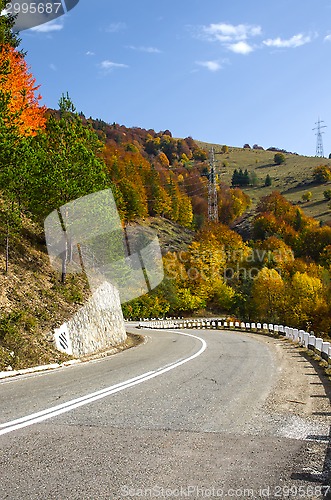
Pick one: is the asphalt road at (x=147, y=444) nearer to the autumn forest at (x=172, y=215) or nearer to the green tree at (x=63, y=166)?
the autumn forest at (x=172, y=215)

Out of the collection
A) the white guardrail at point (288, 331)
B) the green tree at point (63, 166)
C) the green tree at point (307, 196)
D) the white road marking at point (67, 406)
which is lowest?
the white guardrail at point (288, 331)

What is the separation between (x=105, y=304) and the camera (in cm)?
2316

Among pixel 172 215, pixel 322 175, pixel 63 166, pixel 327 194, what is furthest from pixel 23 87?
pixel 322 175

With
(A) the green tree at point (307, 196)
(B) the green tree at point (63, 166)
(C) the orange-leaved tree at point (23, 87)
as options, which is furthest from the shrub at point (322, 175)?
(B) the green tree at point (63, 166)

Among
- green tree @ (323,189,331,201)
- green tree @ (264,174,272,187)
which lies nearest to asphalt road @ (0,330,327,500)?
green tree @ (323,189,331,201)

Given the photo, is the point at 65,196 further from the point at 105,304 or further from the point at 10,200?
the point at 105,304

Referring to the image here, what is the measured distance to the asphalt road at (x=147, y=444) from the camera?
3.70 metres

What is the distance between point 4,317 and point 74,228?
34.4 feet

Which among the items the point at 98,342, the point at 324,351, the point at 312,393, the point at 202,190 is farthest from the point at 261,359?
the point at 202,190

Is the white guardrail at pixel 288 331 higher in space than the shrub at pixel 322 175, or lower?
lower

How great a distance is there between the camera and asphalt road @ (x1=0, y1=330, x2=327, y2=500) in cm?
370

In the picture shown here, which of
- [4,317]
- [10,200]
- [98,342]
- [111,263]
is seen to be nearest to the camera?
[4,317]

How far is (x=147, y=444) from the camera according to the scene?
480cm

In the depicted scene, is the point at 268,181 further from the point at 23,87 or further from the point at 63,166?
the point at 63,166
